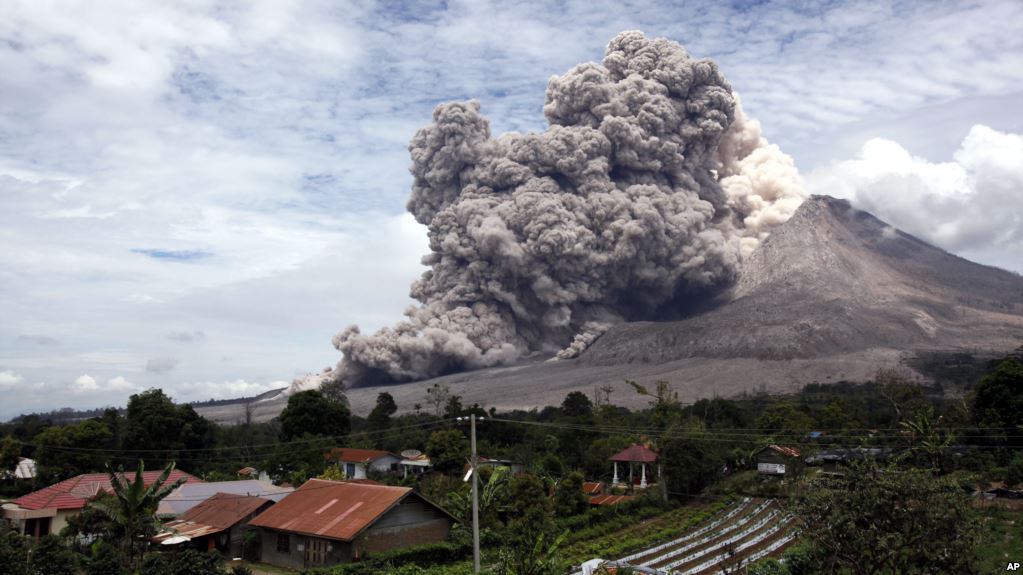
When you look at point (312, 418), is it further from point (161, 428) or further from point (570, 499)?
point (570, 499)

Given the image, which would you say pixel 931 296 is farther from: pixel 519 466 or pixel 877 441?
pixel 519 466

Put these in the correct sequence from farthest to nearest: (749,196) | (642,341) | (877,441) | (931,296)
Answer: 1. (749,196)
2. (931,296)
3. (642,341)
4. (877,441)

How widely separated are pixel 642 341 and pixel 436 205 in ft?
110

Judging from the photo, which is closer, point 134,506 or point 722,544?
→ point 134,506

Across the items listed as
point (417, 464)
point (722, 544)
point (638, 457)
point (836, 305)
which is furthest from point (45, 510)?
point (836, 305)

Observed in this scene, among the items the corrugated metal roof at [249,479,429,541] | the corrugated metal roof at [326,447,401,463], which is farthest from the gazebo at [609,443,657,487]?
the corrugated metal roof at [249,479,429,541]

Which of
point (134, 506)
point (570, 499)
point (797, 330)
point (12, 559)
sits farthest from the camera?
point (797, 330)

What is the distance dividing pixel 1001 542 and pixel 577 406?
4274 cm

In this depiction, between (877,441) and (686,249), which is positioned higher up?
(686,249)

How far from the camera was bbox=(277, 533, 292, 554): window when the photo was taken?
2900 centimetres

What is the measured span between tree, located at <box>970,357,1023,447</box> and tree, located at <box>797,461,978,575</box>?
28684 millimetres

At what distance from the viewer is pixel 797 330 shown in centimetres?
9600

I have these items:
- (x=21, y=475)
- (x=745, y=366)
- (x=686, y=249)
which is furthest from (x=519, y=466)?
(x=686, y=249)

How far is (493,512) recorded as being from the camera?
112 feet
